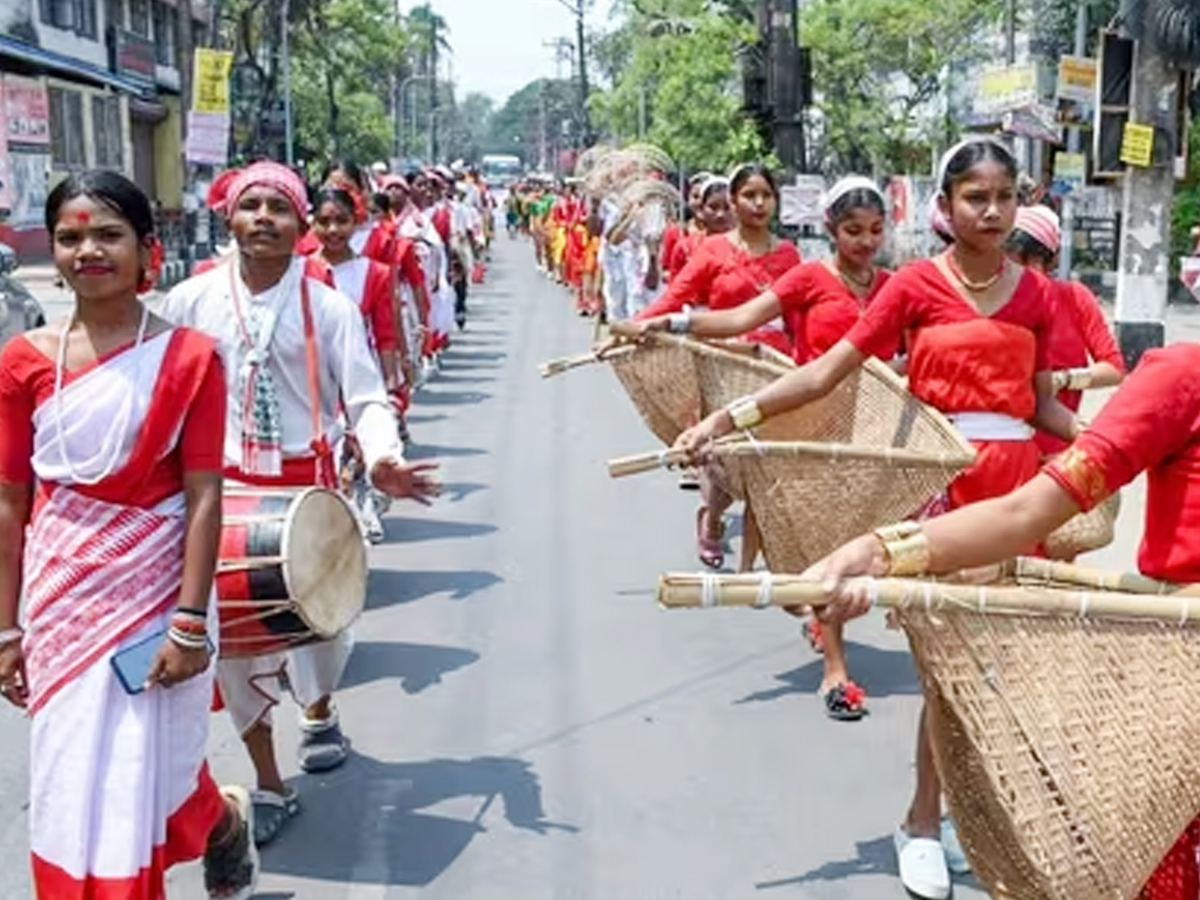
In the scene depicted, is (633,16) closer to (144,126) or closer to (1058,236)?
(144,126)

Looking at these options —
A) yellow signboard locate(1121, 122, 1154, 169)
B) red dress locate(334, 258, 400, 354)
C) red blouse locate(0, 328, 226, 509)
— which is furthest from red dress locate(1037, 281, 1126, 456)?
yellow signboard locate(1121, 122, 1154, 169)

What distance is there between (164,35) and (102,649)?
4708 cm

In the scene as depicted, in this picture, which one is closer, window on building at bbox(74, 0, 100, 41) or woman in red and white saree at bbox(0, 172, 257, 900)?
woman in red and white saree at bbox(0, 172, 257, 900)

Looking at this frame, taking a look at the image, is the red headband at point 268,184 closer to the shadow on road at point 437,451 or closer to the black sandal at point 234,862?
the black sandal at point 234,862

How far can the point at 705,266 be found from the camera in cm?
701

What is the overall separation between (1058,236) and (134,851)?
12.8 ft

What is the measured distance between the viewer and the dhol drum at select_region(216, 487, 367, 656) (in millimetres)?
3744

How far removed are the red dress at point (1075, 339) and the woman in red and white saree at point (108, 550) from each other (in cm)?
234

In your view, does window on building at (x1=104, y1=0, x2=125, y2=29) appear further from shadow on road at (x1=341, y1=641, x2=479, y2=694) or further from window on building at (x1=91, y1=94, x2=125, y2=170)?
shadow on road at (x1=341, y1=641, x2=479, y2=694)

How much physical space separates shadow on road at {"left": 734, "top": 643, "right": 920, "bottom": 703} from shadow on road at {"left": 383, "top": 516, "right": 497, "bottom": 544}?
2672 millimetres

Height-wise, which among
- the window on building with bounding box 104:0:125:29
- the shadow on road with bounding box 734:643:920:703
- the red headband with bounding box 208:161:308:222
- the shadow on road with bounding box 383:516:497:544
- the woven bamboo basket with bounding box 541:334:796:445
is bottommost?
the shadow on road with bounding box 383:516:497:544

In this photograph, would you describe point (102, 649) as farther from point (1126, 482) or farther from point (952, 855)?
point (952, 855)

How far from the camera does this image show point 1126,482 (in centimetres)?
254

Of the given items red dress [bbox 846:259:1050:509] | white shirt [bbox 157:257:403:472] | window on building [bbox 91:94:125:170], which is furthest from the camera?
window on building [bbox 91:94:125:170]
